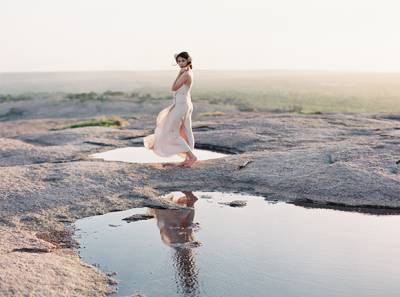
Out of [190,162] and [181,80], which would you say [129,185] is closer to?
[190,162]

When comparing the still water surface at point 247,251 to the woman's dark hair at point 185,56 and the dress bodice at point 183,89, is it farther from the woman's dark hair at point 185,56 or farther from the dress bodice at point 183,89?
the woman's dark hair at point 185,56

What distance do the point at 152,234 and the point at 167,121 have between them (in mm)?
3377

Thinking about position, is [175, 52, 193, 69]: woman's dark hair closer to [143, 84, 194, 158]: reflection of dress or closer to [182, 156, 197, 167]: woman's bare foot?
[143, 84, 194, 158]: reflection of dress

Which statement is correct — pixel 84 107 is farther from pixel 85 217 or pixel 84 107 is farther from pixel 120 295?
pixel 120 295

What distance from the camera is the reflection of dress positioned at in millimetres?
9680

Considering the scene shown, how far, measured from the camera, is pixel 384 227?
6.91 metres

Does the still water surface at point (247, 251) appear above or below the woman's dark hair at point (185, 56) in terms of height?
below

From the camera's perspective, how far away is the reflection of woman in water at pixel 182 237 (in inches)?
209

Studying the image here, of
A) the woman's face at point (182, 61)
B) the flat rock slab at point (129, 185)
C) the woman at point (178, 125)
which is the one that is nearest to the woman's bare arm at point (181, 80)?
the woman at point (178, 125)

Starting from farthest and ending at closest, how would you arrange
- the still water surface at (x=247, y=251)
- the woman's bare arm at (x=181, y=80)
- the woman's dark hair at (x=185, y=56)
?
the woman's bare arm at (x=181, y=80) → the woman's dark hair at (x=185, y=56) → the still water surface at (x=247, y=251)

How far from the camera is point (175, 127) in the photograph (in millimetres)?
9719

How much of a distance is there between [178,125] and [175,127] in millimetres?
55

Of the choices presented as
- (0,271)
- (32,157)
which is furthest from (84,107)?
(0,271)

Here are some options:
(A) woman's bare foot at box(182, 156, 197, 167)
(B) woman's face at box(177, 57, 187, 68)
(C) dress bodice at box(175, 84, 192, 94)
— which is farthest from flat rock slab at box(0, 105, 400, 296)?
(B) woman's face at box(177, 57, 187, 68)
